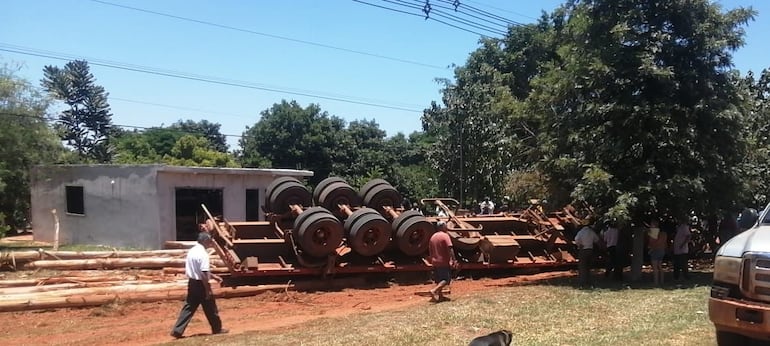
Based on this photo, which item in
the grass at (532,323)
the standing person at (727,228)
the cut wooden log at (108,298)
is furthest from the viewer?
the standing person at (727,228)

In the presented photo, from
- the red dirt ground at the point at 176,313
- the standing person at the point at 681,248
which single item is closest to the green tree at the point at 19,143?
the red dirt ground at the point at 176,313

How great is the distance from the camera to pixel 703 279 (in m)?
15.6

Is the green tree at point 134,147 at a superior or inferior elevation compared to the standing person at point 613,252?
superior

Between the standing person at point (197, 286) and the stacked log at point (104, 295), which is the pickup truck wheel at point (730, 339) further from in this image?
the stacked log at point (104, 295)

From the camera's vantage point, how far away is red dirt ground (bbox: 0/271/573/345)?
36.9ft

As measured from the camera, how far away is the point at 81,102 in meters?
75.2

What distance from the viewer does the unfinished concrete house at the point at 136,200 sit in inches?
933

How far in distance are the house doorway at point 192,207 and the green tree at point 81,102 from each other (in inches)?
1896

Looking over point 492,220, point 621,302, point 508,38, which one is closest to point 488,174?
point 508,38

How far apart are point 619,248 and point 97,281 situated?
1167 cm

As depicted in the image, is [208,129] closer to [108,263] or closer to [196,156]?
[196,156]

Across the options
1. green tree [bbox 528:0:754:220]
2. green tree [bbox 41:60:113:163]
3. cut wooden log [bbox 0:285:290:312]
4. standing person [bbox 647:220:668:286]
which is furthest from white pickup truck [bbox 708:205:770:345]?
green tree [bbox 41:60:113:163]

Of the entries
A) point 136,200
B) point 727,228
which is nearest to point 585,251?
point 727,228

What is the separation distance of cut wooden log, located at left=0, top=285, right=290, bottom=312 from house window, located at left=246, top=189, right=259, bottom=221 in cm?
1244
